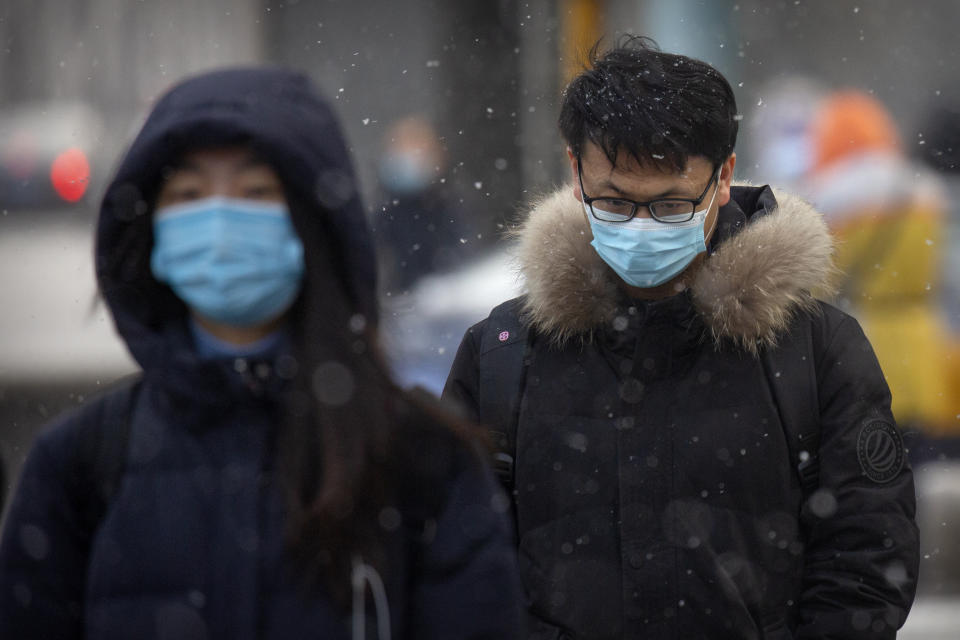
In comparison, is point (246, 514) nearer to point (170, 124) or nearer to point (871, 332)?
point (170, 124)

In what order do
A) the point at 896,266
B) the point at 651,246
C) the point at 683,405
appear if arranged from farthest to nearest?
the point at 896,266 → the point at 651,246 → the point at 683,405

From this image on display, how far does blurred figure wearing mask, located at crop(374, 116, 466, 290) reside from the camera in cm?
886

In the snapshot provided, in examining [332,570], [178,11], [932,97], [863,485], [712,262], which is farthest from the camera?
[932,97]

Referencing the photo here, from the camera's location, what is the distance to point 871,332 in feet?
19.6

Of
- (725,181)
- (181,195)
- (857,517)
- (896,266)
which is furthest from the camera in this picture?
(896,266)

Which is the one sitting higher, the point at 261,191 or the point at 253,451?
the point at 261,191

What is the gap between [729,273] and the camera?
3.02 metres

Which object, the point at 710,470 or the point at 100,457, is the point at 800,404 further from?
the point at 100,457

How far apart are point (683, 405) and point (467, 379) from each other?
517mm

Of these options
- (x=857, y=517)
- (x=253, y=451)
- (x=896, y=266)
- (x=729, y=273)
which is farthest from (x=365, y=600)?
(x=896, y=266)

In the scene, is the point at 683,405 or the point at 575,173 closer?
the point at 683,405

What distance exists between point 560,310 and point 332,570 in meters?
1.23

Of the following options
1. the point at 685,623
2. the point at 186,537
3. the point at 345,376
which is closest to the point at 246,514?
the point at 186,537

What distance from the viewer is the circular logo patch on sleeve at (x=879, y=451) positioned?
2822 mm
